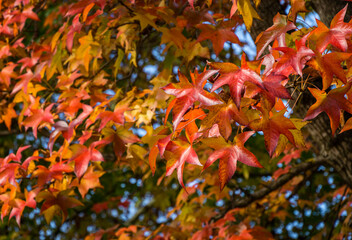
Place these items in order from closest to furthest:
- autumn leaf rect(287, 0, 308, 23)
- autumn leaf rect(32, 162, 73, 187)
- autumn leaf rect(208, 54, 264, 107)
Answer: autumn leaf rect(208, 54, 264, 107) < autumn leaf rect(287, 0, 308, 23) < autumn leaf rect(32, 162, 73, 187)

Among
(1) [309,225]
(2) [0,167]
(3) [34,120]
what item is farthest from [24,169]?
(1) [309,225]

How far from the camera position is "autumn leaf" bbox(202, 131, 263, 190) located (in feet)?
3.59

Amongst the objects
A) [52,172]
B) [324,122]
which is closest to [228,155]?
[52,172]

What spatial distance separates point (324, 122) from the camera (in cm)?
199

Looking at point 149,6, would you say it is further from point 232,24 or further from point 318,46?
point 318,46

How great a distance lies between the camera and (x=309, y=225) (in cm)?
366

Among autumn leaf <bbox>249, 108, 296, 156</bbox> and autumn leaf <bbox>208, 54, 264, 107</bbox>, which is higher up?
autumn leaf <bbox>208, 54, 264, 107</bbox>

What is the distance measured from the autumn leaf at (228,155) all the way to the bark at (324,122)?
823mm

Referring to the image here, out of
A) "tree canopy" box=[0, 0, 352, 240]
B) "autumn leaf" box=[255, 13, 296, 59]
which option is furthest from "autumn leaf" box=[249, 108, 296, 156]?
"autumn leaf" box=[255, 13, 296, 59]

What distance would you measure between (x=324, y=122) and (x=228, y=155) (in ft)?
3.46

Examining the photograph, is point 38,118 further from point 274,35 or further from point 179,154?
point 274,35

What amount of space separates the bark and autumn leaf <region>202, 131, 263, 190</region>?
823mm

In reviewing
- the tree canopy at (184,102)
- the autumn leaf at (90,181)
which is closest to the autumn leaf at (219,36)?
the tree canopy at (184,102)

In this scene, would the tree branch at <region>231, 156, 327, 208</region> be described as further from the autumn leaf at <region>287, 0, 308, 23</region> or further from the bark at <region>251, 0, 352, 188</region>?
→ the autumn leaf at <region>287, 0, 308, 23</region>
